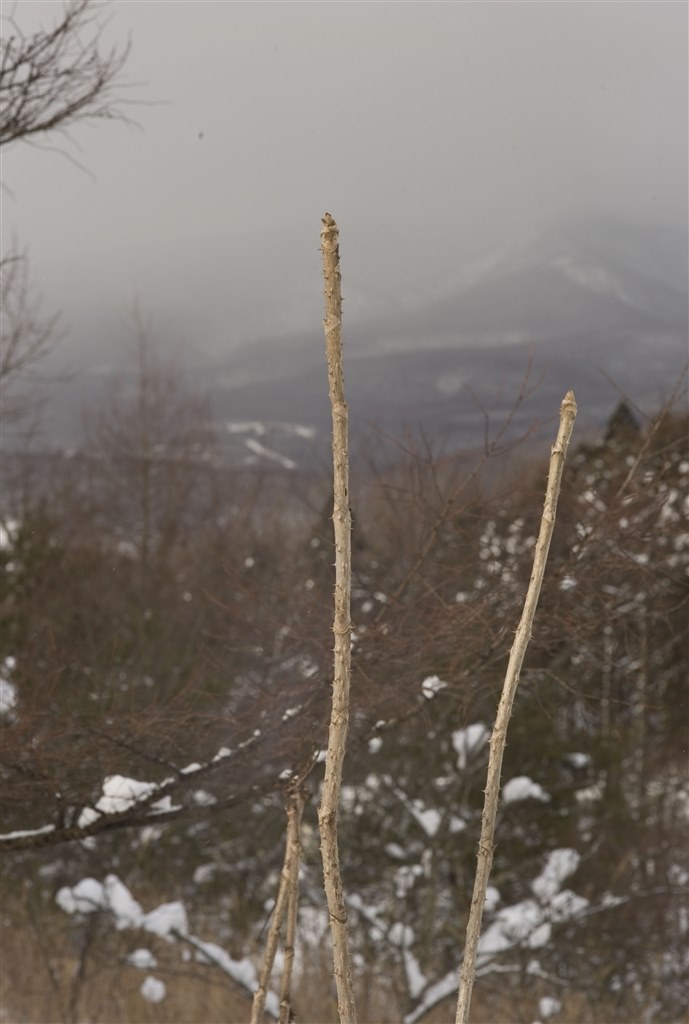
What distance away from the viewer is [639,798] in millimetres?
8836

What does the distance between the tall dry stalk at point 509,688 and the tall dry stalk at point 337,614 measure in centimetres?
14

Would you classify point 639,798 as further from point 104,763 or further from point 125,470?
point 125,470

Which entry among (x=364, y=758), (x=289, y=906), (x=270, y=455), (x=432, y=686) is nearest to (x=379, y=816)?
(x=364, y=758)

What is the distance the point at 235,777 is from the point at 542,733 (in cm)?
539

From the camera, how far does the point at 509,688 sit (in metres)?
1.11

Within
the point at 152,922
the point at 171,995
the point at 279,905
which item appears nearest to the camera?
the point at 279,905

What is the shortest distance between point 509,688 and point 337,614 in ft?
0.68

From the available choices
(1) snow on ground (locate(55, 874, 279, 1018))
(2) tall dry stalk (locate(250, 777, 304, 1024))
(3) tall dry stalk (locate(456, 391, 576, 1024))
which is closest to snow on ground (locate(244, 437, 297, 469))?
(1) snow on ground (locate(55, 874, 279, 1018))

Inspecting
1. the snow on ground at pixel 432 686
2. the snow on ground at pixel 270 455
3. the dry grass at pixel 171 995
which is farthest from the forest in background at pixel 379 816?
the snow on ground at pixel 270 455

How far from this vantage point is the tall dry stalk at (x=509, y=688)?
1.11 metres

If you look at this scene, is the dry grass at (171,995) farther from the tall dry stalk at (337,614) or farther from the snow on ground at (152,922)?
the tall dry stalk at (337,614)

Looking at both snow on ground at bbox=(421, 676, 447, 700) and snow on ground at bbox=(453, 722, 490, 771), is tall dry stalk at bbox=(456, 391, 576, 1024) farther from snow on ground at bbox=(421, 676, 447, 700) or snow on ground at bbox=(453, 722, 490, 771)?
snow on ground at bbox=(453, 722, 490, 771)

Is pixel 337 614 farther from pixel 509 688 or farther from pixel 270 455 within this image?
pixel 270 455

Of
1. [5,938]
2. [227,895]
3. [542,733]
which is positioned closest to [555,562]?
[542,733]
